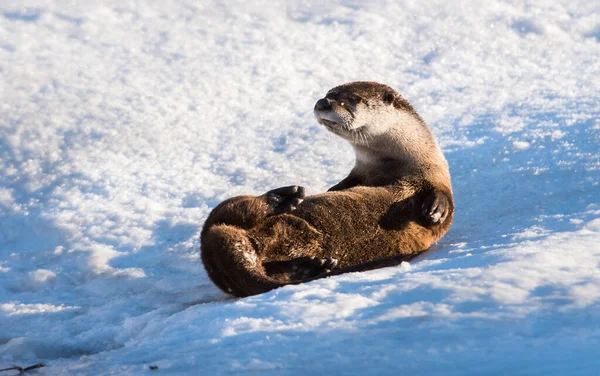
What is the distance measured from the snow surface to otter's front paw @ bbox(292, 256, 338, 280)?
0.30 metres

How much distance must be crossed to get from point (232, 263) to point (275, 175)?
2.11 metres

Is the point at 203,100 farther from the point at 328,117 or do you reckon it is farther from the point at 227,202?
the point at 227,202

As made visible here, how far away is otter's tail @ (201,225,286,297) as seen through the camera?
3670mm

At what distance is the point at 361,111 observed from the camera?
15.9ft

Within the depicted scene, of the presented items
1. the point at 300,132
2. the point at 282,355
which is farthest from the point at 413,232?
the point at 300,132

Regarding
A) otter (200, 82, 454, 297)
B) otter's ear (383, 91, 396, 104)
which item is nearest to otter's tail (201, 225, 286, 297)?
otter (200, 82, 454, 297)

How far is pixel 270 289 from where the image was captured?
3605 mm

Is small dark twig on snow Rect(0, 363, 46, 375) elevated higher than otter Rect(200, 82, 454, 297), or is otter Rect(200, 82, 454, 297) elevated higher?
otter Rect(200, 82, 454, 297)

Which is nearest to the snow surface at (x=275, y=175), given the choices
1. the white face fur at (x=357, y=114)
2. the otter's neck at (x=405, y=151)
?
the otter's neck at (x=405, y=151)

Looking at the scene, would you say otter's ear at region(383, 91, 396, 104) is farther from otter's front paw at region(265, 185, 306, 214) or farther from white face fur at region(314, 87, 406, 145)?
otter's front paw at region(265, 185, 306, 214)

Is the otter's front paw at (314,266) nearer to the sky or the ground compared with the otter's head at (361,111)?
nearer to the ground

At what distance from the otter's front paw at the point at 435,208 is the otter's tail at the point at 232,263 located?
3.45ft

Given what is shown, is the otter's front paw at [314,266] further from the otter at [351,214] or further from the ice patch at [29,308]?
the ice patch at [29,308]

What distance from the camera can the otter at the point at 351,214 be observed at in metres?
3.80
